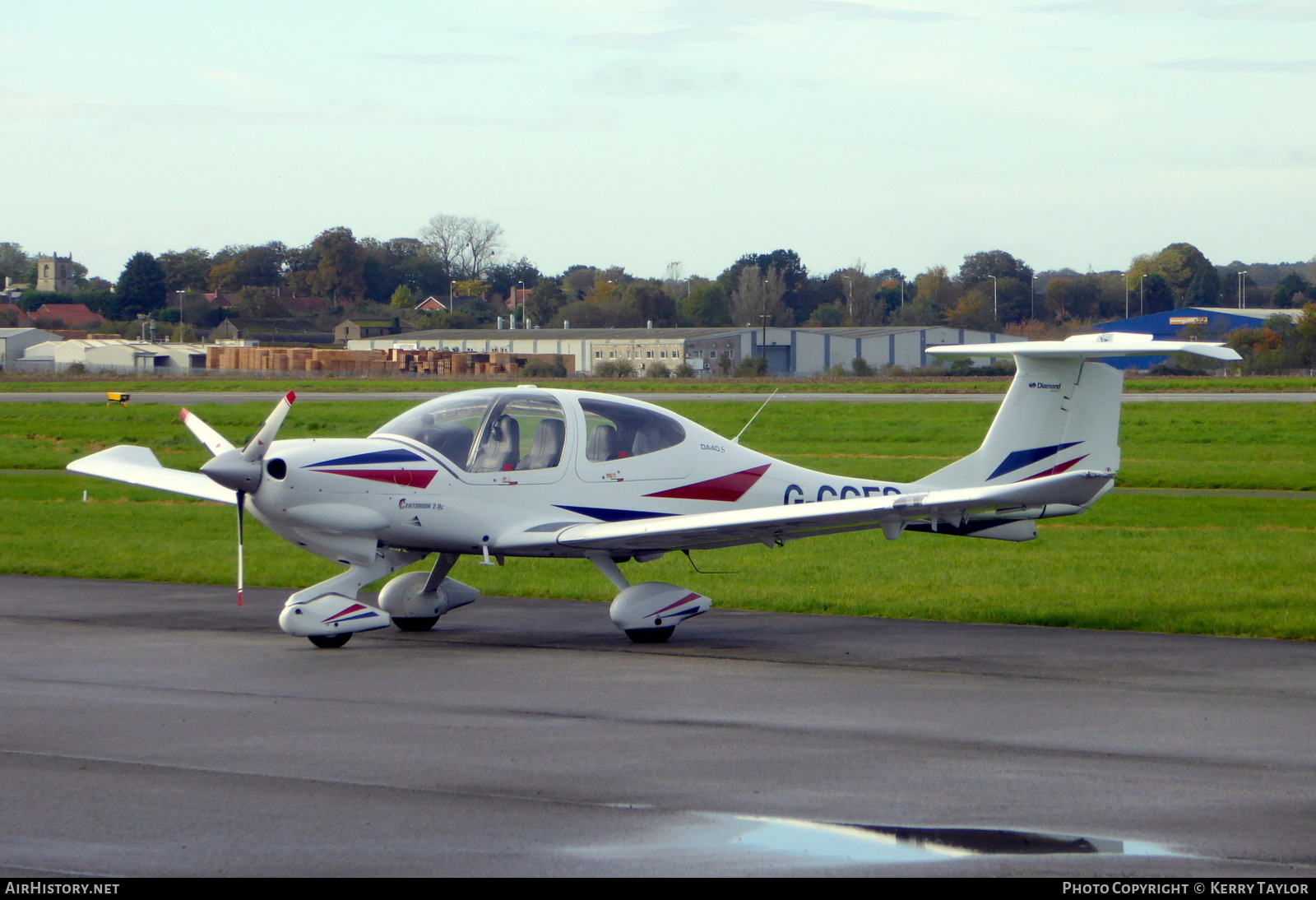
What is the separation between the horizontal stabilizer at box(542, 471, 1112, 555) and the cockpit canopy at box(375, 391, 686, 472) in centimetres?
70

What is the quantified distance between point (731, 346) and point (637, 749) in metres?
97.0

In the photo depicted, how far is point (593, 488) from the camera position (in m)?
12.0

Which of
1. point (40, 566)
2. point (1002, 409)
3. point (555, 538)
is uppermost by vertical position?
point (1002, 409)

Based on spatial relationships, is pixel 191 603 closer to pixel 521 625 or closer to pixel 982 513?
pixel 521 625

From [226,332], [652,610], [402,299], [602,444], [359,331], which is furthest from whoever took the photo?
[402,299]

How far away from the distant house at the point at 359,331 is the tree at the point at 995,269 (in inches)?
2764

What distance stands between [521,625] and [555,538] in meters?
1.56

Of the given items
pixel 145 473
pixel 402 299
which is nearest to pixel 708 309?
pixel 402 299

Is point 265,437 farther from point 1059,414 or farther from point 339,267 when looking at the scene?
point 339,267

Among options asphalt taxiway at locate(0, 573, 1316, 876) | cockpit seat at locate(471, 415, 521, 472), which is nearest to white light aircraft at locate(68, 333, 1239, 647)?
cockpit seat at locate(471, 415, 521, 472)

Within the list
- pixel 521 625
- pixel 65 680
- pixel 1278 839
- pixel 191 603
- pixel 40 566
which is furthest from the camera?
pixel 40 566

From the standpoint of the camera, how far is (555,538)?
1146 cm

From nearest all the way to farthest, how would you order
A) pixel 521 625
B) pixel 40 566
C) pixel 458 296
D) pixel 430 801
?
pixel 430 801
pixel 521 625
pixel 40 566
pixel 458 296
